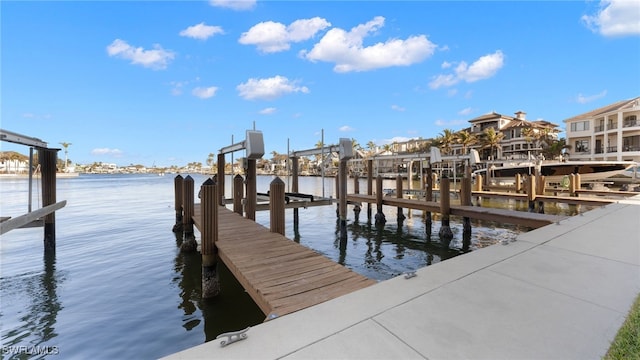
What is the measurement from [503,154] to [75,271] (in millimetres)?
58659

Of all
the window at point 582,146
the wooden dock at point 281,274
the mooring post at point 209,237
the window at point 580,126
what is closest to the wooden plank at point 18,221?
the mooring post at point 209,237

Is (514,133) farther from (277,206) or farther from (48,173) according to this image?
(48,173)

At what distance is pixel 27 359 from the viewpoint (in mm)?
4340

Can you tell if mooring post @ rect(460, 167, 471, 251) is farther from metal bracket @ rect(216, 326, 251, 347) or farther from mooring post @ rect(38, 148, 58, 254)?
mooring post @ rect(38, 148, 58, 254)

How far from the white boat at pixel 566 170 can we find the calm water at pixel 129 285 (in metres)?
14.7

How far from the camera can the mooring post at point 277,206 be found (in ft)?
23.5

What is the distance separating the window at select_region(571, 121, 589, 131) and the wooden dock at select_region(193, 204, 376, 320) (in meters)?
52.0

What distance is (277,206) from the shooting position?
289 inches

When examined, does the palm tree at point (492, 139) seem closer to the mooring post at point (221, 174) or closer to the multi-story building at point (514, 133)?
the multi-story building at point (514, 133)

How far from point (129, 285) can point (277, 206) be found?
412 centimetres

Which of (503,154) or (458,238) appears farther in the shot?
(503,154)

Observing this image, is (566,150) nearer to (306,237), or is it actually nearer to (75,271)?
(306,237)

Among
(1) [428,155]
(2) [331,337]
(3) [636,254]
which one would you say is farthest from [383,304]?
(1) [428,155]

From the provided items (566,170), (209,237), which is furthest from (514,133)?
(209,237)
